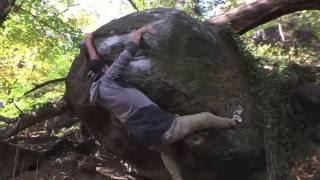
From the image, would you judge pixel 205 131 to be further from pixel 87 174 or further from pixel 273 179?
pixel 87 174

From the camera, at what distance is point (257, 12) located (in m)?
7.55

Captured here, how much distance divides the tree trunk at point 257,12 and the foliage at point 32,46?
5.12 metres

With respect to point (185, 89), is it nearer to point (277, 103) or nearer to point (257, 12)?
point (277, 103)

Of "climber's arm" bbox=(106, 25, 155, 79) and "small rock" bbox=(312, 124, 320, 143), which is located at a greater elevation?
"climber's arm" bbox=(106, 25, 155, 79)

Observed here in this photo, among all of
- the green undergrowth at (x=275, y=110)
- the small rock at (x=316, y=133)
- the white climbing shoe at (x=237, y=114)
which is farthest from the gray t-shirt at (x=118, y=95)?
the small rock at (x=316, y=133)

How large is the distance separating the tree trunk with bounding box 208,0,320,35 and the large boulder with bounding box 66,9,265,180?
1072 millimetres

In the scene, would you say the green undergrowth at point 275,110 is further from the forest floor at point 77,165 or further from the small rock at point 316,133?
the forest floor at point 77,165

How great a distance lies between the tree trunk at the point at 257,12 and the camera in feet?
24.2

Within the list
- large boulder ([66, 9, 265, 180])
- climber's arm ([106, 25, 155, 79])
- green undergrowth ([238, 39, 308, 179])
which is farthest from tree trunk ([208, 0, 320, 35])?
climber's arm ([106, 25, 155, 79])

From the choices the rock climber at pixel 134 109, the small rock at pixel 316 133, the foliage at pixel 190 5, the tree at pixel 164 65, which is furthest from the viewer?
the foliage at pixel 190 5

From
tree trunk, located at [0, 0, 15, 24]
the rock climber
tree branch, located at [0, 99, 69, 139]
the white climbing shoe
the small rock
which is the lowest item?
the small rock

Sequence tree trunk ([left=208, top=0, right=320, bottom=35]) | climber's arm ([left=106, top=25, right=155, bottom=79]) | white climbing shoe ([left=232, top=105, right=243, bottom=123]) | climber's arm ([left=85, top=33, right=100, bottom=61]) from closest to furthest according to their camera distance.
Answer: climber's arm ([left=106, top=25, right=155, bottom=79]), climber's arm ([left=85, top=33, right=100, bottom=61]), white climbing shoe ([left=232, top=105, right=243, bottom=123]), tree trunk ([left=208, top=0, right=320, bottom=35])

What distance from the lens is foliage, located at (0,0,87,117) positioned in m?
10.7

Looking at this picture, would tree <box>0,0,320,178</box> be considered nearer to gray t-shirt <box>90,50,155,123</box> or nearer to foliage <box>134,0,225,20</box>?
gray t-shirt <box>90,50,155,123</box>
